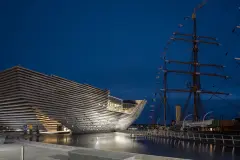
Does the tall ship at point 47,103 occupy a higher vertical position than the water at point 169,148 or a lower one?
higher

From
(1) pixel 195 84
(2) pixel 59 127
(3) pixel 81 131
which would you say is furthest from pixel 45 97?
(1) pixel 195 84

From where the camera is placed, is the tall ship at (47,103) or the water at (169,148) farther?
the tall ship at (47,103)

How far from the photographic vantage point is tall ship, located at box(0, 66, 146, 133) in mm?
33688

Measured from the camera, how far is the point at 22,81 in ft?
107

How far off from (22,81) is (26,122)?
26.4 ft

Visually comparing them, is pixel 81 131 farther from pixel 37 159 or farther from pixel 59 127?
pixel 37 159

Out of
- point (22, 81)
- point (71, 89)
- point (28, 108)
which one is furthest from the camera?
point (71, 89)

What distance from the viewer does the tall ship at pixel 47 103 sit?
33.7 meters

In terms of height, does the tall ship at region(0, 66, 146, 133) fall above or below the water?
above

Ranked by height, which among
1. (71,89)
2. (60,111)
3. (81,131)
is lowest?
(81,131)

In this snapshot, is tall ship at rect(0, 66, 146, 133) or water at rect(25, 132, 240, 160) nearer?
water at rect(25, 132, 240, 160)

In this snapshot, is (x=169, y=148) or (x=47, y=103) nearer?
(x=169, y=148)

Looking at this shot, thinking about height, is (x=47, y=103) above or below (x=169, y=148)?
above

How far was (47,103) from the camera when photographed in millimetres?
37188
